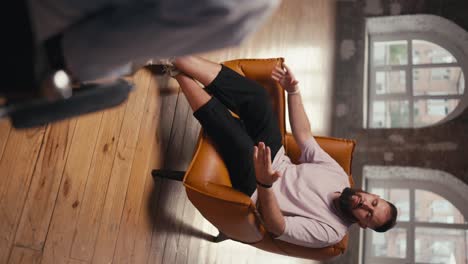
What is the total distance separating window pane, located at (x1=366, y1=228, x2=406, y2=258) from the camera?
131 inches

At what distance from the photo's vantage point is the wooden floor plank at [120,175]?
191 centimetres

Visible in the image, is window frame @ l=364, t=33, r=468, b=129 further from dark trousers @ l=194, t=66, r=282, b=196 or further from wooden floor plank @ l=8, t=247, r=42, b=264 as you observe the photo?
wooden floor plank @ l=8, t=247, r=42, b=264

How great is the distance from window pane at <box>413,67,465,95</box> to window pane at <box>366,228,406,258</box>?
3.98ft

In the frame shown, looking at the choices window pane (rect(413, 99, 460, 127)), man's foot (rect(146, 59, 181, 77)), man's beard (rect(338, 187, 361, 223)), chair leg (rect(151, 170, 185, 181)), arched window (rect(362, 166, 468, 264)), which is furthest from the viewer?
window pane (rect(413, 99, 460, 127))

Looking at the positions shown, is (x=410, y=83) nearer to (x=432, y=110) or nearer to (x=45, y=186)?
(x=432, y=110)

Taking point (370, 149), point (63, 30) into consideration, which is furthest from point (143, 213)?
point (370, 149)

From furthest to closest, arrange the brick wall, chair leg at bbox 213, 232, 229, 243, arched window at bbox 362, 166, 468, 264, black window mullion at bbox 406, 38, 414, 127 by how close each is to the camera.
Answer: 1. black window mullion at bbox 406, 38, 414, 127
2. arched window at bbox 362, 166, 468, 264
3. the brick wall
4. chair leg at bbox 213, 232, 229, 243

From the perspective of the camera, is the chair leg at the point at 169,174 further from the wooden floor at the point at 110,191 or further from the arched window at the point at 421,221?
the arched window at the point at 421,221

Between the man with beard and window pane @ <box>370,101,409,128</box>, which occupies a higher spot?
window pane @ <box>370,101,409,128</box>

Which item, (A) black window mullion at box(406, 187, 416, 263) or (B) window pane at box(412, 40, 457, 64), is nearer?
(A) black window mullion at box(406, 187, 416, 263)

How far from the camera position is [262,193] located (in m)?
1.71

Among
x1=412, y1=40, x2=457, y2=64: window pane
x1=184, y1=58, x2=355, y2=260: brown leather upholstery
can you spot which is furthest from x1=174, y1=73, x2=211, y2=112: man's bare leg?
x1=412, y1=40, x2=457, y2=64: window pane

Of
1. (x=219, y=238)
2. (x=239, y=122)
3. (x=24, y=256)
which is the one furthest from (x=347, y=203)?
(x=24, y=256)

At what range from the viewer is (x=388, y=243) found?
3350mm
